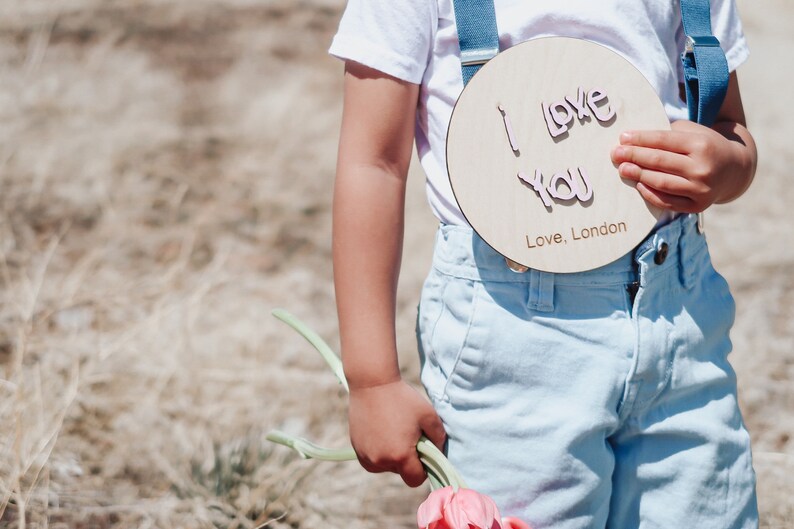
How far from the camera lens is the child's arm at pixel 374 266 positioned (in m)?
0.90

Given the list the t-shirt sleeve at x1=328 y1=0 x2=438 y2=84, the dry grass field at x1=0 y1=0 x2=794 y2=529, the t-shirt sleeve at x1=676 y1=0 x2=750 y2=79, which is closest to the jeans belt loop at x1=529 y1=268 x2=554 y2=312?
the t-shirt sleeve at x1=328 y1=0 x2=438 y2=84

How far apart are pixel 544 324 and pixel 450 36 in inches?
11.4

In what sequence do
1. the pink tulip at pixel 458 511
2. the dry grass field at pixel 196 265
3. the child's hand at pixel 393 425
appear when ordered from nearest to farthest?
1. the pink tulip at pixel 458 511
2. the child's hand at pixel 393 425
3. the dry grass field at pixel 196 265

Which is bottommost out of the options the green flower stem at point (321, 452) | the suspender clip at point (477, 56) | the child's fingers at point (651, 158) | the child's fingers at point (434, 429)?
the green flower stem at point (321, 452)

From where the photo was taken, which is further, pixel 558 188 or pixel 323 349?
pixel 323 349

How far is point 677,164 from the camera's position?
0.84 metres

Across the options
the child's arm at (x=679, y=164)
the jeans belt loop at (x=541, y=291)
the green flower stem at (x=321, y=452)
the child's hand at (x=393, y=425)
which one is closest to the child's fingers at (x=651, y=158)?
the child's arm at (x=679, y=164)

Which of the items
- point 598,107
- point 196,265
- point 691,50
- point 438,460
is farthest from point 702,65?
point 196,265

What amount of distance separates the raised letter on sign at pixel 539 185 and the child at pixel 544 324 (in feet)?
0.23

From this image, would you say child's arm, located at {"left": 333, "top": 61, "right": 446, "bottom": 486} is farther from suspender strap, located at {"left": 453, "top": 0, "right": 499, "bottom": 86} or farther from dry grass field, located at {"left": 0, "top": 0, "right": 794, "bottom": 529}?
dry grass field, located at {"left": 0, "top": 0, "right": 794, "bottom": 529}

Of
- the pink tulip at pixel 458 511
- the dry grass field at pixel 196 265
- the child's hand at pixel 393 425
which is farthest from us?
the dry grass field at pixel 196 265

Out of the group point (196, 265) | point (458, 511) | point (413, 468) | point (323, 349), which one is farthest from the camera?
point (196, 265)

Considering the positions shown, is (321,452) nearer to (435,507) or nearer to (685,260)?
(435,507)

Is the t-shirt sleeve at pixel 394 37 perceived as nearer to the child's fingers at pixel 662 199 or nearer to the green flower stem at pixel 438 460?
the child's fingers at pixel 662 199
